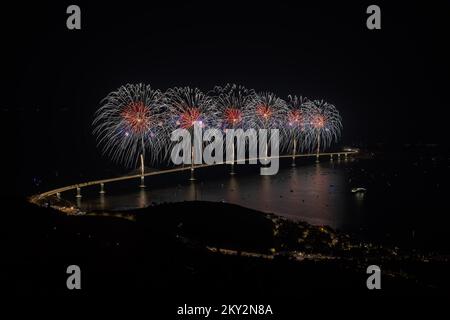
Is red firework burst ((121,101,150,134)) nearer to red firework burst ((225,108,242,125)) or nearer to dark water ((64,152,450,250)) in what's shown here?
dark water ((64,152,450,250))

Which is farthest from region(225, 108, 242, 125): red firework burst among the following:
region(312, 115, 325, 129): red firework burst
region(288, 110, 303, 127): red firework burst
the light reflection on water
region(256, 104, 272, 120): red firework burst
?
region(312, 115, 325, 129): red firework burst

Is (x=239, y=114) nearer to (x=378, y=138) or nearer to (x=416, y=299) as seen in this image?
(x=416, y=299)

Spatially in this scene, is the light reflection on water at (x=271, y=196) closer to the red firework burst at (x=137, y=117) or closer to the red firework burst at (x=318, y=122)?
the red firework burst at (x=137, y=117)

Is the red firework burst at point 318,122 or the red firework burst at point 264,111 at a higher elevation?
the red firework burst at point 264,111

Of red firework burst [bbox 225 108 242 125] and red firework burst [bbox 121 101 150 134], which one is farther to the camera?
red firework burst [bbox 225 108 242 125]

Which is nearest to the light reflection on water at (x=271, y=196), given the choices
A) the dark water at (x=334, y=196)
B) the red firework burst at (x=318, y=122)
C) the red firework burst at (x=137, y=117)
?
the dark water at (x=334, y=196)

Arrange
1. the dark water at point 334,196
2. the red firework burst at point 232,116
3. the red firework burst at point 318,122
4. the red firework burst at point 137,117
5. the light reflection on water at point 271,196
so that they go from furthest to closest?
the red firework burst at point 318,122, the red firework burst at point 232,116, the red firework burst at point 137,117, the light reflection on water at point 271,196, the dark water at point 334,196
